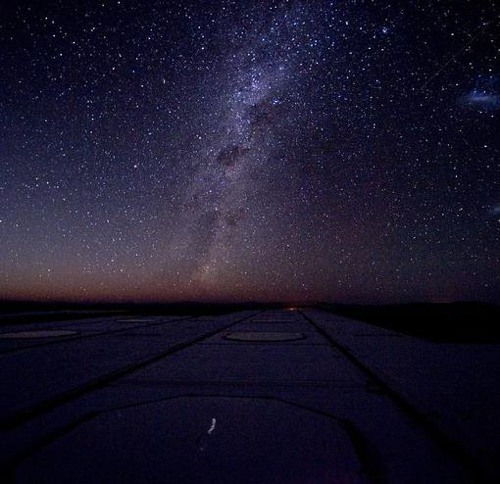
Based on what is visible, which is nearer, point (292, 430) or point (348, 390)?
point (292, 430)

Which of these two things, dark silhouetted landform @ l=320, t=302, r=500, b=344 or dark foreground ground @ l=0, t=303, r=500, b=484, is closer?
dark foreground ground @ l=0, t=303, r=500, b=484

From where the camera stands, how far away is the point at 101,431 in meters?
1.90

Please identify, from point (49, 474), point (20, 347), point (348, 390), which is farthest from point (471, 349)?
point (20, 347)

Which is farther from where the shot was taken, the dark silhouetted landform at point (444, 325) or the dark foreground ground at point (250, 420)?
the dark silhouetted landform at point (444, 325)

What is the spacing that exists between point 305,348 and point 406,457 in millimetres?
3273

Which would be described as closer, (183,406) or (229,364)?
(183,406)

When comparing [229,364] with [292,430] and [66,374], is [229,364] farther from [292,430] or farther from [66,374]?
[292,430]

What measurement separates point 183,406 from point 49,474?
92 cm

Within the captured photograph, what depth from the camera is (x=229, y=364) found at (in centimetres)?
362

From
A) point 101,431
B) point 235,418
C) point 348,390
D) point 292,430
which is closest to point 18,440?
point 101,431

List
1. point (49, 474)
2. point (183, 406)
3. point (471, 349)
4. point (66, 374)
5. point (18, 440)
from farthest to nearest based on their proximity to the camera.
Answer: point (471, 349)
point (66, 374)
point (183, 406)
point (18, 440)
point (49, 474)

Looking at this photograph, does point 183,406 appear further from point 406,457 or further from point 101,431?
point 406,457

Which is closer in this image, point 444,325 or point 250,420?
point 250,420

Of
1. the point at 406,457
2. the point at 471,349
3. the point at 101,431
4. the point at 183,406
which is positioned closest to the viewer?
the point at 406,457
